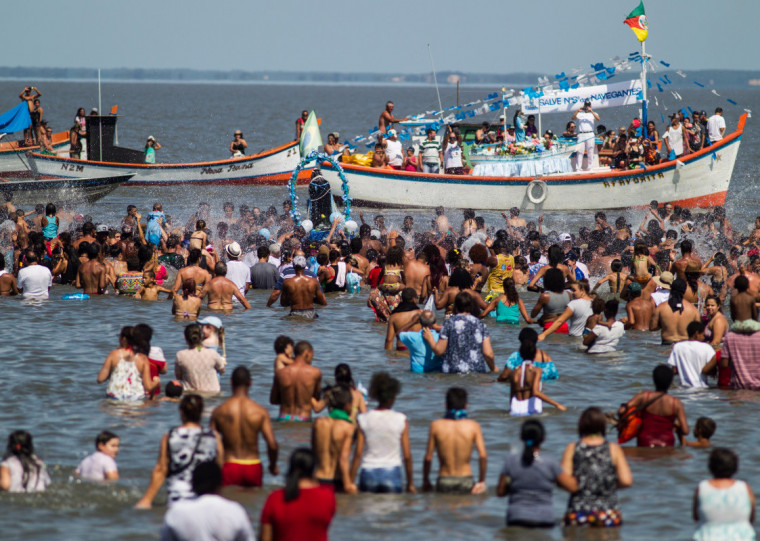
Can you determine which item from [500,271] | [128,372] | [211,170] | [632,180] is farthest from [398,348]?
[211,170]

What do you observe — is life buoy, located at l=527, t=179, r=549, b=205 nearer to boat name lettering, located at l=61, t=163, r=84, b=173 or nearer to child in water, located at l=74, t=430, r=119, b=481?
boat name lettering, located at l=61, t=163, r=84, b=173

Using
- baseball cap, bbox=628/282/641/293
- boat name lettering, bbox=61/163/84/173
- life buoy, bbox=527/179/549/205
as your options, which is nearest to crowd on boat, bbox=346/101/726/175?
life buoy, bbox=527/179/549/205

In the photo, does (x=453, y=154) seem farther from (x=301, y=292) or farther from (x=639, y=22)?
(x=301, y=292)

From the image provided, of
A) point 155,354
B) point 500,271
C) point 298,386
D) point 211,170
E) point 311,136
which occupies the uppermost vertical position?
point 311,136

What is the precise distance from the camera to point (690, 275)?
14.9 m

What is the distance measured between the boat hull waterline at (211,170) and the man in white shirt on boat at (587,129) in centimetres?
1247

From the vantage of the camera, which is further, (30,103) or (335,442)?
(30,103)

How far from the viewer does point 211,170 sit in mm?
38688

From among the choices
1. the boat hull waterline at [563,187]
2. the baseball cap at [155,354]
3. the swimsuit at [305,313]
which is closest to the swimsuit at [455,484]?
the baseball cap at [155,354]

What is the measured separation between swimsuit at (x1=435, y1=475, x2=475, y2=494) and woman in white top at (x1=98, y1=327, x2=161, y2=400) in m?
4.04

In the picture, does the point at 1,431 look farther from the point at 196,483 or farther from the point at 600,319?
the point at 600,319

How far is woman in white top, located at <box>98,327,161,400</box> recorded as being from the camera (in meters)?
11.3

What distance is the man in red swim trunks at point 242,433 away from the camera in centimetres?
868

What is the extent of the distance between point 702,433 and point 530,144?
19064 mm
